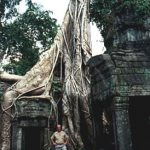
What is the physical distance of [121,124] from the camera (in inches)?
276

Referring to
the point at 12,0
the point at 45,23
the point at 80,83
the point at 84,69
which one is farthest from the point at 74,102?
the point at 45,23

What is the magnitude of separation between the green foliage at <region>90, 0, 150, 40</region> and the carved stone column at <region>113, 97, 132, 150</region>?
284 cm

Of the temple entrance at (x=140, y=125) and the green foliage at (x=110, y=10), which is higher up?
the green foliage at (x=110, y=10)

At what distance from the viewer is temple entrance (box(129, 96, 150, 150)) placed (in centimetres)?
905

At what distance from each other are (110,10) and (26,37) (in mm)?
5008

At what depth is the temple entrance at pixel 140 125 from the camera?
29.7 feet

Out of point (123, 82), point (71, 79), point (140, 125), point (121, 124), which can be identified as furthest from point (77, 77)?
point (121, 124)

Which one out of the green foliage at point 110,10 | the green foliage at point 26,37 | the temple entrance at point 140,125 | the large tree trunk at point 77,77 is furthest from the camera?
the green foliage at point 26,37

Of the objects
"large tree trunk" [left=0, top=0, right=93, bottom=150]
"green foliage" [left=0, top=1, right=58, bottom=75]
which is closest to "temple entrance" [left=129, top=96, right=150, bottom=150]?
"large tree trunk" [left=0, top=0, right=93, bottom=150]

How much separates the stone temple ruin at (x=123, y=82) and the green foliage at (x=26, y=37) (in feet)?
17.2

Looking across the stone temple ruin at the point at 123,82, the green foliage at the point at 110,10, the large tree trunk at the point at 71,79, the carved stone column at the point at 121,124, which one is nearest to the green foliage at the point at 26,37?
the large tree trunk at the point at 71,79

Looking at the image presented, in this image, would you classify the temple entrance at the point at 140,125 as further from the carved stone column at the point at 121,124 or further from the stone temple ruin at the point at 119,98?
the carved stone column at the point at 121,124

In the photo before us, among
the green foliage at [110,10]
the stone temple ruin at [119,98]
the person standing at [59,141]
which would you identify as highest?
the green foliage at [110,10]

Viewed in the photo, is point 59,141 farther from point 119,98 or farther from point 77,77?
point 77,77
